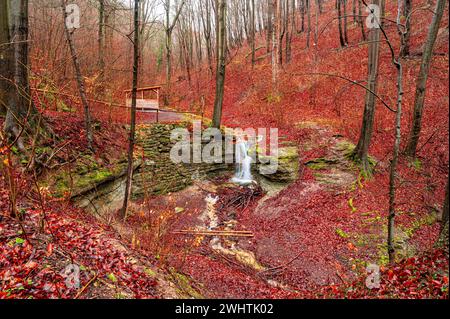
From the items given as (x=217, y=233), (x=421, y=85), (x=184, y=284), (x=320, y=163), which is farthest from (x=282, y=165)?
(x=184, y=284)

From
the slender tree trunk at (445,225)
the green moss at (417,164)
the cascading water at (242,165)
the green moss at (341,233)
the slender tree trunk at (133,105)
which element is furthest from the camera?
the cascading water at (242,165)

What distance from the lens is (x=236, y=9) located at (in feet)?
97.2

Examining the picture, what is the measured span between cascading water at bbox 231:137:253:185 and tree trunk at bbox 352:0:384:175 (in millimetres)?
4088

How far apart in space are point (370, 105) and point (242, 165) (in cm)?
522

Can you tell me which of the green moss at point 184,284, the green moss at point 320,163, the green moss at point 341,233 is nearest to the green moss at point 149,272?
the green moss at point 184,284

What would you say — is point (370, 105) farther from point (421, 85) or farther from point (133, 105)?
point (133, 105)

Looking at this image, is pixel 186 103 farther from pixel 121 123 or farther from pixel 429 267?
pixel 429 267

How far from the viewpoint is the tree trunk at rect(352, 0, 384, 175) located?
737 cm

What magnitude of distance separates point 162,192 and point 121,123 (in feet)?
9.89

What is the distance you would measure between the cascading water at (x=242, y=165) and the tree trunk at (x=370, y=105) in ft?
13.4

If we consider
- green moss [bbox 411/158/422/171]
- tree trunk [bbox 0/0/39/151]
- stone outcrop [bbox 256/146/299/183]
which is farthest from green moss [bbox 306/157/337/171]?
tree trunk [bbox 0/0/39/151]

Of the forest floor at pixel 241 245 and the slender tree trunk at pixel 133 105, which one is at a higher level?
the slender tree trunk at pixel 133 105

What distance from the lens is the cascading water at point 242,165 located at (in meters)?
10.4

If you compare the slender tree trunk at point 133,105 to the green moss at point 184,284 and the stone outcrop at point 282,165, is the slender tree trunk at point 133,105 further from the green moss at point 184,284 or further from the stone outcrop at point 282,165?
the stone outcrop at point 282,165
